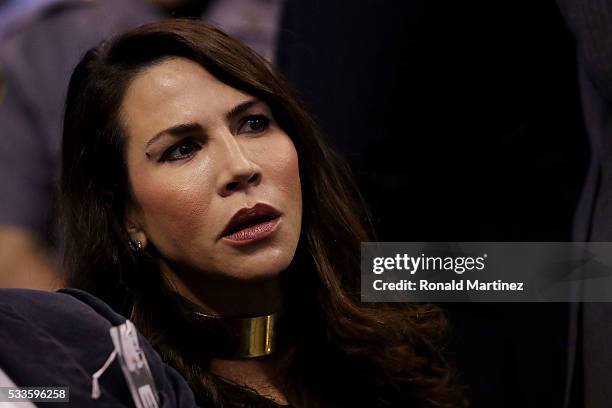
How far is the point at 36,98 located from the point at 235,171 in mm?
578

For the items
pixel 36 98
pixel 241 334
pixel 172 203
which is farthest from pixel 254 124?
pixel 36 98

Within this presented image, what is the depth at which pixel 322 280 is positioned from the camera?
124 centimetres

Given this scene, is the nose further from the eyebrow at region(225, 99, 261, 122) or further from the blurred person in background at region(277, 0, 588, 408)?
the blurred person in background at region(277, 0, 588, 408)

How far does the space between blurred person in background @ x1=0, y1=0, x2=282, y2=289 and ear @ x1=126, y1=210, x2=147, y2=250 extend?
29 cm

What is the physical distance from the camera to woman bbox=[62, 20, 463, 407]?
1.09m

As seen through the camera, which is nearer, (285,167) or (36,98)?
(285,167)

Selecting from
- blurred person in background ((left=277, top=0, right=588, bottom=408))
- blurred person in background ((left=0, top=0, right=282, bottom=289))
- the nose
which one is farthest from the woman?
blurred person in background ((left=0, top=0, right=282, bottom=289))

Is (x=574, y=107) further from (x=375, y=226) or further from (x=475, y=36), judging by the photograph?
(x=375, y=226)

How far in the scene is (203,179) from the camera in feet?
3.57

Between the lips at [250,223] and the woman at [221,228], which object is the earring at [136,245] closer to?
the woman at [221,228]

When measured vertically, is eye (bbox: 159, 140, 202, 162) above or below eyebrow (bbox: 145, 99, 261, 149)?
below

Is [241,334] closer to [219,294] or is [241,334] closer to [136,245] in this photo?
[219,294]

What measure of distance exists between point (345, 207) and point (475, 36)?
29 centimetres

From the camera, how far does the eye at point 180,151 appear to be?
3.62 feet
